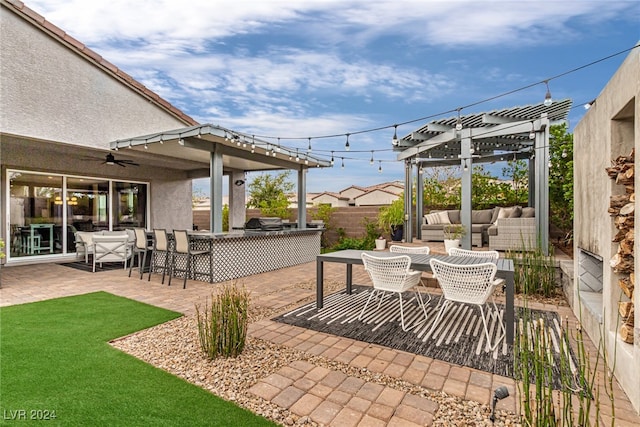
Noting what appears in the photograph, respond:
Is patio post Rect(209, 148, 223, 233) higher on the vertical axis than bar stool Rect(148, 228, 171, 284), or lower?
higher

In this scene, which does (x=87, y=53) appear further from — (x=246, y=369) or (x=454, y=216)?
(x=454, y=216)

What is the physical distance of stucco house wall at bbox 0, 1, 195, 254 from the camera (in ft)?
19.5

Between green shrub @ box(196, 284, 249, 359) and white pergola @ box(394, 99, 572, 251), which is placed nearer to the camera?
green shrub @ box(196, 284, 249, 359)

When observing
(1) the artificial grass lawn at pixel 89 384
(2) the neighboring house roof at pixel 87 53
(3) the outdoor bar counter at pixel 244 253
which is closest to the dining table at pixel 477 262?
(1) the artificial grass lawn at pixel 89 384

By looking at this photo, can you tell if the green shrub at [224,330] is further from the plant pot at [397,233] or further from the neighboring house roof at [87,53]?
the plant pot at [397,233]

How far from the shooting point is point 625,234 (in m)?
2.76

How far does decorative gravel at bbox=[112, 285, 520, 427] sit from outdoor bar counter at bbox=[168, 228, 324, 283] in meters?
2.60

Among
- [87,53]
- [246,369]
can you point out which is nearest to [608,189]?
[246,369]

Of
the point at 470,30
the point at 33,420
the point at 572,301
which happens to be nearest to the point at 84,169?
the point at 33,420

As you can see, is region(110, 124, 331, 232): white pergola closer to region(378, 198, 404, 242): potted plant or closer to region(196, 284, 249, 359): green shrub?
region(378, 198, 404, 242): potted plant

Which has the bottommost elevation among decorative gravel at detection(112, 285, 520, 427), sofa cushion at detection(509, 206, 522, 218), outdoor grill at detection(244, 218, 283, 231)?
decorative gravel at detection(112, 285, 520, 427)

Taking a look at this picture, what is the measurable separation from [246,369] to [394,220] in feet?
27.9

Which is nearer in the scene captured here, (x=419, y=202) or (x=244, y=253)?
(x=244, y=253)

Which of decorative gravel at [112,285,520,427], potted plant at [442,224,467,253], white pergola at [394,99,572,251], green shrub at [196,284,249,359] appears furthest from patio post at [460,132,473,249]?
green shrub at [196,284,249,359]
